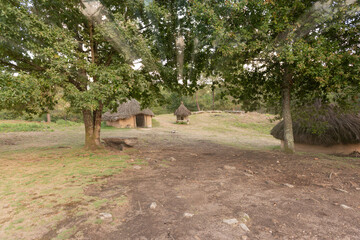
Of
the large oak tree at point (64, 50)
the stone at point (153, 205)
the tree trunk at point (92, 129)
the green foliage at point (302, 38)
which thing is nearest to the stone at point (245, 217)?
the stone at point (153, 205)

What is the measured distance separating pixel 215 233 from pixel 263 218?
0.91 meters

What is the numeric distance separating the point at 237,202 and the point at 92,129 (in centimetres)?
710

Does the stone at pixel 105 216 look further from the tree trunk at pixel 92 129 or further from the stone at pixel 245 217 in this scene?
the tree trunk at pixel 92 129

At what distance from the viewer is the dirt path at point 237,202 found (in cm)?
268

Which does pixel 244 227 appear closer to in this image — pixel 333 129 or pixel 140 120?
pixel 333 129

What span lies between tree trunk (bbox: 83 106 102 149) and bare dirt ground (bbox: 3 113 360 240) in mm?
3816

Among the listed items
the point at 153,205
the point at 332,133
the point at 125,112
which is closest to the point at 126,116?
the point at 125,112

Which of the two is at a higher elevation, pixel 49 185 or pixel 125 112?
pixel 125 112

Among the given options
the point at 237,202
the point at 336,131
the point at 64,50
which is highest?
the point at 64,50

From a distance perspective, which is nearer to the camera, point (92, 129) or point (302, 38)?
point (302, 38)

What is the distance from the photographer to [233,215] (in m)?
3.12

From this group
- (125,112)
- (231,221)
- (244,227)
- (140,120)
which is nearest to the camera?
(244,227)

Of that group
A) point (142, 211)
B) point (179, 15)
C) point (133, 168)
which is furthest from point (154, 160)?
point (179, 15)

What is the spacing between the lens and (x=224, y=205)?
351 centimetres
